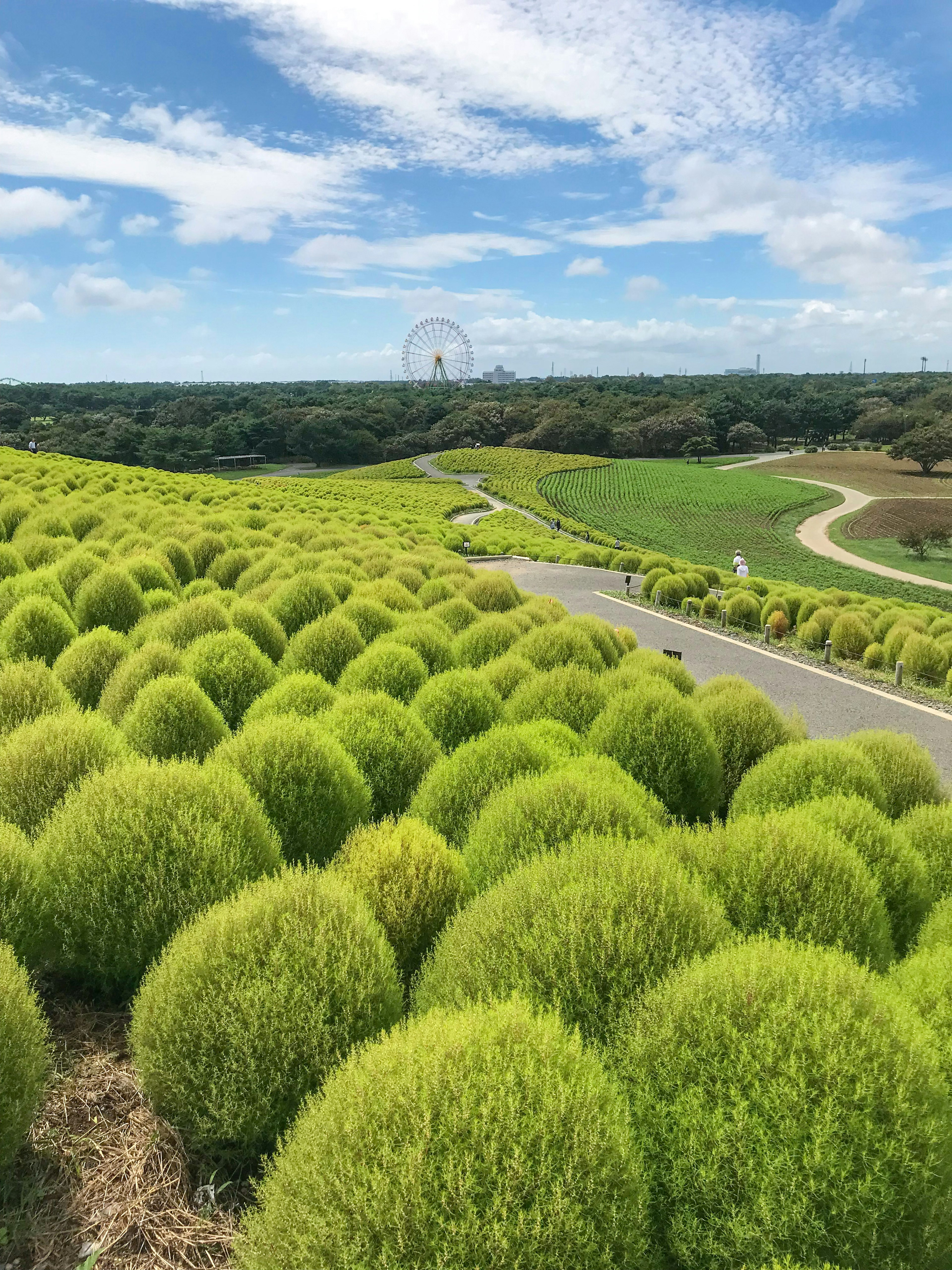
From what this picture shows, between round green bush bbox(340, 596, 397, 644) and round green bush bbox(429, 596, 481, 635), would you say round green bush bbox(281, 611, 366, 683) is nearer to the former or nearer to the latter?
round green bush bbox(340, 596, 397, 644)

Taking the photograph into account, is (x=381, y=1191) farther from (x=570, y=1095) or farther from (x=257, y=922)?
(x=257, y=922)

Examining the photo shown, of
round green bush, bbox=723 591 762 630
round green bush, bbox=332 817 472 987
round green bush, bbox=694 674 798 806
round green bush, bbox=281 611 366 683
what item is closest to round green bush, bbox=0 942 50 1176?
round green bush, bbox=332 817 472 987

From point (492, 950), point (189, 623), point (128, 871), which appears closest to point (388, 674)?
point (189, 623)

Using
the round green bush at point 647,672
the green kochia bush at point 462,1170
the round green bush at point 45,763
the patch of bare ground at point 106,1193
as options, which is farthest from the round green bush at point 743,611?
the green kochia bush at point 462,1170

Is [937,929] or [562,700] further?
[562,700]

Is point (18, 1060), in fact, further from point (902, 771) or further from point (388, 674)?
point (902, 771)
